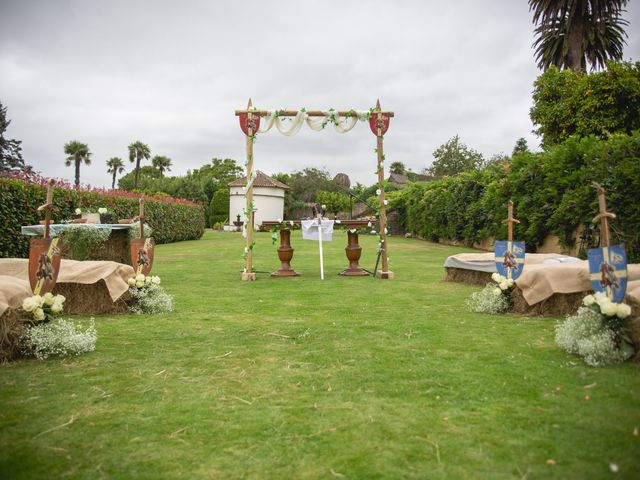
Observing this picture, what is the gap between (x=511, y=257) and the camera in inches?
238

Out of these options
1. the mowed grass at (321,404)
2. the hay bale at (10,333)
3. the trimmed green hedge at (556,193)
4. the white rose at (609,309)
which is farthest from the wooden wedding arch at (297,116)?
the white rose at (609,309)

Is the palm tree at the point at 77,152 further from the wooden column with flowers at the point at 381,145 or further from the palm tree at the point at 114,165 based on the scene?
the wooden column with flowers at the point at 381,145

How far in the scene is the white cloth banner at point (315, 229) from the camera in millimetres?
10336

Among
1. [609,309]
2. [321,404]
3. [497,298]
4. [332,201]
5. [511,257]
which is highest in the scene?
[332,201]

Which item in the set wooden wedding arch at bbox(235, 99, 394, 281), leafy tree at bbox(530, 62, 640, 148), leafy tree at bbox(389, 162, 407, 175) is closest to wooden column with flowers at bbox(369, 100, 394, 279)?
wooden wedding arch at bbox(235, 99, 394, 281)

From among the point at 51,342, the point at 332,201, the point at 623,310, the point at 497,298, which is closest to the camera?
the point at 623,310

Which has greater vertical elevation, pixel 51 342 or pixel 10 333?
pixel 10 333

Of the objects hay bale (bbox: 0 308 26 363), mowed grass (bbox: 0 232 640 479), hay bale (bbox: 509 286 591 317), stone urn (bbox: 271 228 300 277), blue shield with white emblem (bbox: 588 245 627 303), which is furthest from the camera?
stone urn (bbox: 271 228 300 277)

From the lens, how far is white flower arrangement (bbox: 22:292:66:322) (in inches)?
163

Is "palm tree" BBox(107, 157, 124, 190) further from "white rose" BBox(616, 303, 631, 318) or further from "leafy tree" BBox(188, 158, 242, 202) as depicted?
"white rose" BBox(616, 303, 631, 318)

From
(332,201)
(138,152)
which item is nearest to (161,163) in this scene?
(138,152)

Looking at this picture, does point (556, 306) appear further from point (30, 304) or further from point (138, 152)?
point (138, 152)

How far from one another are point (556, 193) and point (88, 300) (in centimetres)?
1007

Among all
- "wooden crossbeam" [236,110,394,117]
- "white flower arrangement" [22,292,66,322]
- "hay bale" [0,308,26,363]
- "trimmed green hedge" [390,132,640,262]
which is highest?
"wooden crossbeam" [236,110,394,117]
